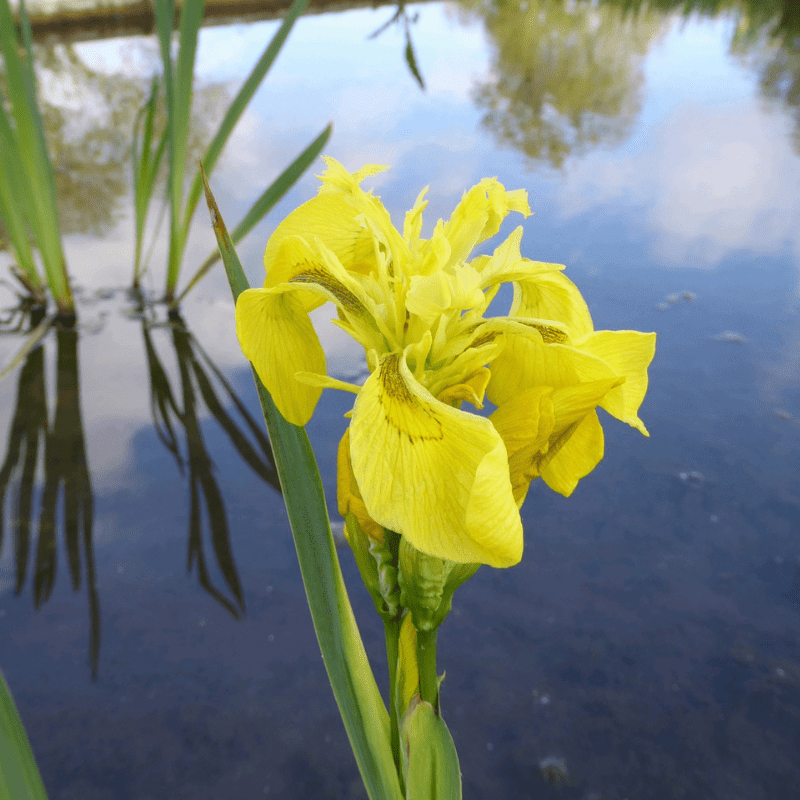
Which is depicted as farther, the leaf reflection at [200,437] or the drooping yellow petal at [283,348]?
the leaf reflection at [200,437]

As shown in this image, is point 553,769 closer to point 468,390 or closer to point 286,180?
point 468,390

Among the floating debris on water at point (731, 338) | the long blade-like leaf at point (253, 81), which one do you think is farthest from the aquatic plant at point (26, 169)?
the floating debris on water at point (731, 338)

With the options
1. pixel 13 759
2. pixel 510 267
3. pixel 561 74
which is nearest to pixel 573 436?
pixel 510 267

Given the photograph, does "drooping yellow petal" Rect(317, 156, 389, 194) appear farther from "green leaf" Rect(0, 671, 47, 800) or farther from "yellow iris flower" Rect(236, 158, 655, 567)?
"green leaf" Rect(0, 671, 47, 800)

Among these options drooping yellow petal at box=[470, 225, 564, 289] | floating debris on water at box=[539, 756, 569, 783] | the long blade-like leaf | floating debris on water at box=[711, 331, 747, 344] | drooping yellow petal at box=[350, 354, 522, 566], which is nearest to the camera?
drooping yellow petal at box=[350, 354, 522, 566]

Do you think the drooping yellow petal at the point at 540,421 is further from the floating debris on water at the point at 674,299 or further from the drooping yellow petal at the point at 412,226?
the floating debris on water at the point at 674,299

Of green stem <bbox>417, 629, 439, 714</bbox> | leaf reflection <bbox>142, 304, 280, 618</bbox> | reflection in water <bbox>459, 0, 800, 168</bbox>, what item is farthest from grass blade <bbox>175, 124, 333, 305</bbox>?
reflection in water <bbox>459, 0, 800, 168</bbox>

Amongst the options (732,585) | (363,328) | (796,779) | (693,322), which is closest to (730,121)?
(693,322)
